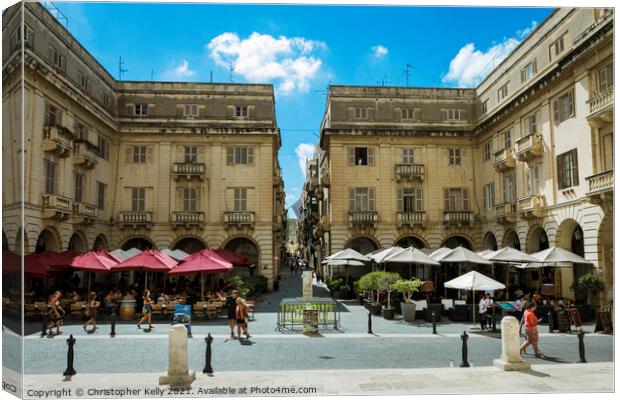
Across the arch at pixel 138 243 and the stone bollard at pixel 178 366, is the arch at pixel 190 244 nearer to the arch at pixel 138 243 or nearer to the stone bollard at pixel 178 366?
the arch at pixel 138 243

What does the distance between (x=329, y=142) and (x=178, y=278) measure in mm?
13890

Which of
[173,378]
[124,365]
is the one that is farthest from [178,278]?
[173,378]

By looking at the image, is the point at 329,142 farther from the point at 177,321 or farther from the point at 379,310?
the point at 177,321

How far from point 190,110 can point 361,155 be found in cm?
1247

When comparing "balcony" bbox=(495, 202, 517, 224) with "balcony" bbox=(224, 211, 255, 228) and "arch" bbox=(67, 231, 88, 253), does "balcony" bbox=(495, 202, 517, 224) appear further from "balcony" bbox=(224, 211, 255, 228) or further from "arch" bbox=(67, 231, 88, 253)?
"arch" bbox=(67, 231, 88, 253)

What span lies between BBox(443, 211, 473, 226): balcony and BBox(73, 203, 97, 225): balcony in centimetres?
2259

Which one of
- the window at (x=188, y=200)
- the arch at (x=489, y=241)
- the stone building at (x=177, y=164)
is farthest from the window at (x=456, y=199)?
the window at (x=188, y=200)

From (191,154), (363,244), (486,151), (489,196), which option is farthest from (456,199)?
(191,154)

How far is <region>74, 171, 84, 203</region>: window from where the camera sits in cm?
2694

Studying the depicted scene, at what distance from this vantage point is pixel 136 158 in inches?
1312

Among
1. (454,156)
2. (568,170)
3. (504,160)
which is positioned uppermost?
(454,156)

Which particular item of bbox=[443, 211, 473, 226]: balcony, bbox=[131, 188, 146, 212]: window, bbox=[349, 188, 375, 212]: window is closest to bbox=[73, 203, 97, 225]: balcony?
bbox=[131, 188, 146, 212]: window

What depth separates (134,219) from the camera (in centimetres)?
3228

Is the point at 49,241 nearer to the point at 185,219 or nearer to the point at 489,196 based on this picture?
the point at 185,219
